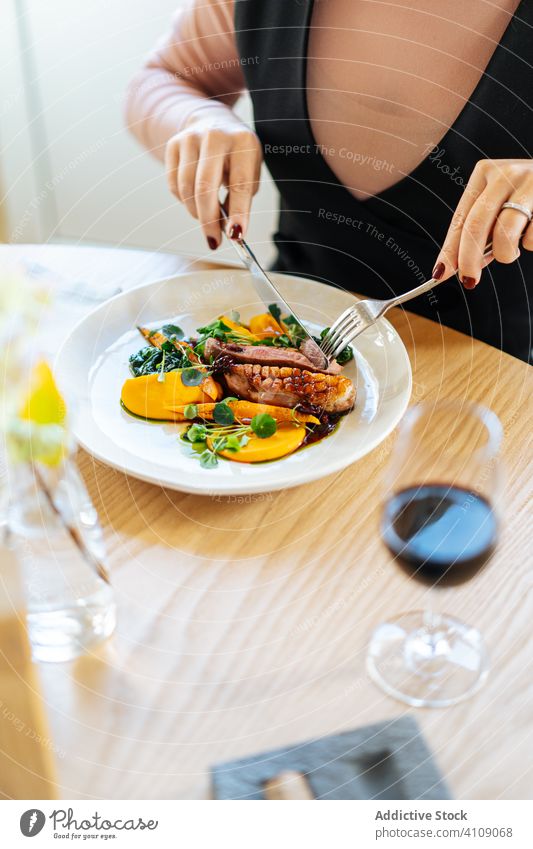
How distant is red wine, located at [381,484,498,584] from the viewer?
0.43 metres

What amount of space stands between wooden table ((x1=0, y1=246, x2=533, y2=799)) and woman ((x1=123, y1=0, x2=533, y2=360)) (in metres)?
0.25

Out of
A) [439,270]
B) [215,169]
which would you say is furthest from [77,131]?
[439,270]

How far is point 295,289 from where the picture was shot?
75 cm

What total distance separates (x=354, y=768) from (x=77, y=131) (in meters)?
1.80

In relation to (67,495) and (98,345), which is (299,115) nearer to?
(98,345)

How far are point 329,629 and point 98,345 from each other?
0.38m

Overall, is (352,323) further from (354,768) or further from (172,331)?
(354,768)

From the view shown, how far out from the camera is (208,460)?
56 cm

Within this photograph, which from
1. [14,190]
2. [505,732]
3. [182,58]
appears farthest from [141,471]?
[14,190]

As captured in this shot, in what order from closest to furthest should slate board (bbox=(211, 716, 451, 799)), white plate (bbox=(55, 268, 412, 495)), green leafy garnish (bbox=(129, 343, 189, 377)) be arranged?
slate board (bbox=(211, 716, 451, 799)), white plate (bbox=(55, 268, 412, 495)), green leafy garnish (bbox=(129, 343, 189, 377))

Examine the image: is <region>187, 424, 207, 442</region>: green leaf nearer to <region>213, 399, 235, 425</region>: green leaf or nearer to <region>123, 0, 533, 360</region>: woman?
<region>213, 399, 235, 425</region>: green leaf

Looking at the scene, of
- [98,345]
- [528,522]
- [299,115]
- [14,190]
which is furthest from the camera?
[14,190]

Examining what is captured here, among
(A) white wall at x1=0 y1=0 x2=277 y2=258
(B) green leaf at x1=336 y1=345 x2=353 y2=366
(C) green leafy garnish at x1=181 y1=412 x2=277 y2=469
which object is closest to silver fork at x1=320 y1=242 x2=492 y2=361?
(B) green leaf at x1=336 y1=345 x2=353 y2=366

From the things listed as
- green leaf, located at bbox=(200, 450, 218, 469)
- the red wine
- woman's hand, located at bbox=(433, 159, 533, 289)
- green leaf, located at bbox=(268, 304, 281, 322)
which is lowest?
green leaf, located at bbox=(200, 450, 218, 469)
